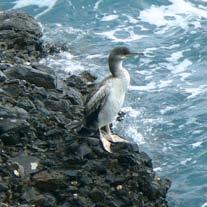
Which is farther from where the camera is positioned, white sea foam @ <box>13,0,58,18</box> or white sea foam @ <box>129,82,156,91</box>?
white sea foam @ <box>13,0,58,18</box>

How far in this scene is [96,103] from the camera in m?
14.4

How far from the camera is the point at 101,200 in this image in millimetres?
13305

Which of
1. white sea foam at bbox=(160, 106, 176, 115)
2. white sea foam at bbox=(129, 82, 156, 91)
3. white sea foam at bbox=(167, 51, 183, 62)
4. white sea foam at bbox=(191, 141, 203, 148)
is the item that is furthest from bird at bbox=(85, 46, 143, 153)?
white sea foam at bbox=(167, 51, 183, 62)

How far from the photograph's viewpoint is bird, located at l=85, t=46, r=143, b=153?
14422 millimetres

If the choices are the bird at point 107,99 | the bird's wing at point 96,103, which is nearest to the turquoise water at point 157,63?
the bird at point 107,99

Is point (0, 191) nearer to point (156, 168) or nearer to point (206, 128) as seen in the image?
point (156, 168)

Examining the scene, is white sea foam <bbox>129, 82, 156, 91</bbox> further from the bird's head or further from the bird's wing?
the bird's wing

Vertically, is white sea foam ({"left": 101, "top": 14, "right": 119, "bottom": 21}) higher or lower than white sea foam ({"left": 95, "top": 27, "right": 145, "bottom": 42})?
lower

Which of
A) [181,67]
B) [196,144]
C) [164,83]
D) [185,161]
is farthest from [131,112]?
[181,67]

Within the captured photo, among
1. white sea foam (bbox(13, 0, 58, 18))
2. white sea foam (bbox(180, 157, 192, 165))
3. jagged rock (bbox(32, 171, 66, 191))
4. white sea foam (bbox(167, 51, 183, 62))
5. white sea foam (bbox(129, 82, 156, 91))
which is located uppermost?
jagged rock (bbox(32, 171, 66, 191))

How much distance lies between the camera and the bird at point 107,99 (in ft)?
47.3

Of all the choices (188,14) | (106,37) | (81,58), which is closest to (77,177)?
(81,58)

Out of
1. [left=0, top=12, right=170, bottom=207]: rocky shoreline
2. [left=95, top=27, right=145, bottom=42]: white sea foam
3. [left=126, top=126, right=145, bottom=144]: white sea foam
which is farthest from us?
[left=95, top=27, right=145, bottom=42]: white sea foam

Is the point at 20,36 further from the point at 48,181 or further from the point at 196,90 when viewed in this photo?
the point at 48,181
